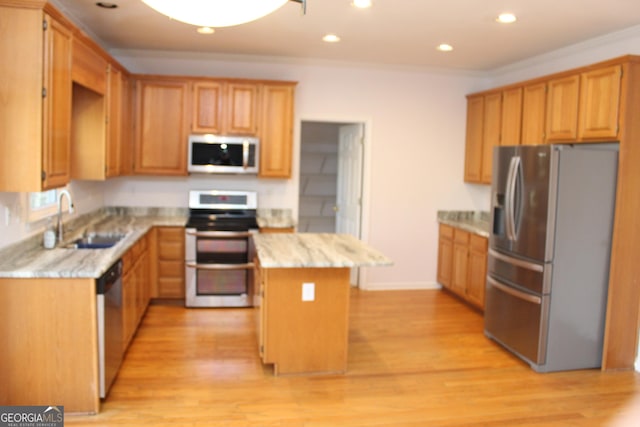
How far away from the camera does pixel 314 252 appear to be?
377 cm

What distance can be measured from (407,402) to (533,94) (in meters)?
3.12

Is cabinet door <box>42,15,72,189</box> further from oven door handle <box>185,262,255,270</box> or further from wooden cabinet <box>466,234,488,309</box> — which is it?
wooden cabinet <box>466,234,488,309</box>

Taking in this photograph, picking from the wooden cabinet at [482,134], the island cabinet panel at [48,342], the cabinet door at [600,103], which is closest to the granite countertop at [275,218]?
the wooden cabinet at [482,134]

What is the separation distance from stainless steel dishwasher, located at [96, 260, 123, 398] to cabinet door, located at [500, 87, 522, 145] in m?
3.82

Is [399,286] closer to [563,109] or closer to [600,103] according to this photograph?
[563,109]

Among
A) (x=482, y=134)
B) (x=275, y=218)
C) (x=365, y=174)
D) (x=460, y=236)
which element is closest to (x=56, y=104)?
(x=275, y=218)

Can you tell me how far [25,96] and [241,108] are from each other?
283 centimetres

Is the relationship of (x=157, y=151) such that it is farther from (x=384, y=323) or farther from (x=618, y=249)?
(x=618, y=249)

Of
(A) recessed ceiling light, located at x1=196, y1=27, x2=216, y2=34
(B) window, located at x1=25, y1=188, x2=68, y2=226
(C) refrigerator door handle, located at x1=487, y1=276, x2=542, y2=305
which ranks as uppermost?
(A) recessed ceiling light, located at x1=196, y1=27, x2=216, y2=34

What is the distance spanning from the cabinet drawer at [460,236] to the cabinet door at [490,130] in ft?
2.02

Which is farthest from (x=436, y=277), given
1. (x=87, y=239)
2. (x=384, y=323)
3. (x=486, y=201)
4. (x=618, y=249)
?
(x=87, y=239)

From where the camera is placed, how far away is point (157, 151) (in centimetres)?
555

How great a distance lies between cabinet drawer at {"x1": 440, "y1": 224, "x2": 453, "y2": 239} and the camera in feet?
20.2

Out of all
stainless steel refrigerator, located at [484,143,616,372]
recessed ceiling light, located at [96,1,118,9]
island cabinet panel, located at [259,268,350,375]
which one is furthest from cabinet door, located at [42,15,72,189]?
stainless steel refrigerator, located at [484,143,616,372]
